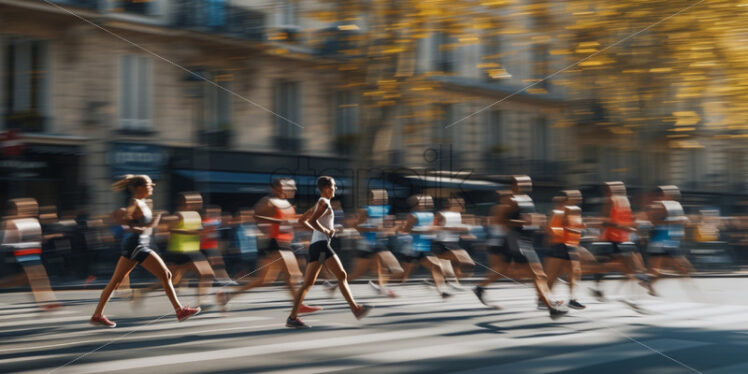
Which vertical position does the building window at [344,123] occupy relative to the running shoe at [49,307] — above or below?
above

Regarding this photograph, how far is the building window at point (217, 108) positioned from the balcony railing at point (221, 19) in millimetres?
922

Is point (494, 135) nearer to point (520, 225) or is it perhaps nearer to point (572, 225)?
point (572, 225)

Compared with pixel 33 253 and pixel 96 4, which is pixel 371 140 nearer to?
pixel 33 253

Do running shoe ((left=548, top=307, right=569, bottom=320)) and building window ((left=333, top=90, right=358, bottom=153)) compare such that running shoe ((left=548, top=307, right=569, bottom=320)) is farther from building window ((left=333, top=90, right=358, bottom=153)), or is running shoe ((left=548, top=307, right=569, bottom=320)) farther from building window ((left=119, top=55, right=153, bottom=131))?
building window ((left=119, top=55, right=153, bottom=131))

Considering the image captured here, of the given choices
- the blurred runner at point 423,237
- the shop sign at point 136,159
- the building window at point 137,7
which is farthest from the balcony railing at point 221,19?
the shop sign at point 136,159

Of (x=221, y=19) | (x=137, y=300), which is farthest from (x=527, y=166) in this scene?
(x=137, y=300)

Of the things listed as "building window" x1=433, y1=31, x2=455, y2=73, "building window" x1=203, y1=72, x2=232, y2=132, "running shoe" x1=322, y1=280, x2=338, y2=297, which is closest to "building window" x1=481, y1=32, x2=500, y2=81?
"building window" x1=433, y1=31, x2=455, y2=73

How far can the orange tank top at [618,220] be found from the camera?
392 inches

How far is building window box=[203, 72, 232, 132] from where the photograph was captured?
1000 cm

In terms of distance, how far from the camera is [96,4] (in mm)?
11227

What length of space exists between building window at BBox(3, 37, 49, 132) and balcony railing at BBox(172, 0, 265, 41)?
485cm

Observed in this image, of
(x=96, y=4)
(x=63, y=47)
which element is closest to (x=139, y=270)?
(x=63, y=47)

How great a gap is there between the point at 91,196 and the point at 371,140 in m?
9.81

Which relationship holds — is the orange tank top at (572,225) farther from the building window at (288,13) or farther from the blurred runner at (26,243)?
the blurred runner at (26,243)
